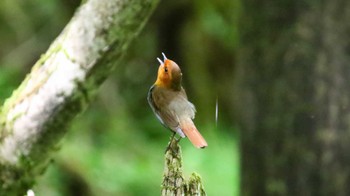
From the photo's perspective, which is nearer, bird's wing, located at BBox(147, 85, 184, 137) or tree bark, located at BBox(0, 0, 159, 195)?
bird's wing, located at BBox(147, 85, 184, 137)

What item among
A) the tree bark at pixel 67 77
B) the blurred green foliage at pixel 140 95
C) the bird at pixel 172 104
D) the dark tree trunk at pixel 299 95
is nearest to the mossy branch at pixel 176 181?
the bird at pixel 172 104

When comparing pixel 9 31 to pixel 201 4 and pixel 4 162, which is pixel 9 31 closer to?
pixel 201 4

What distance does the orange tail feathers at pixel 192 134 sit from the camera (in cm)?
129

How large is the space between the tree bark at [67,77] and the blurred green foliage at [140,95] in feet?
10.4

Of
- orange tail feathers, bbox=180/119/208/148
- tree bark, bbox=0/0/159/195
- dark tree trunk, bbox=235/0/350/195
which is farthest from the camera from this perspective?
dark tree trunk, bbox=235/0/350/195

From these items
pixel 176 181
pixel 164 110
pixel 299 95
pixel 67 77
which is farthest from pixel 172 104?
pixel 299 95

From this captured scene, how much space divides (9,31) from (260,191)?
330 centimetres

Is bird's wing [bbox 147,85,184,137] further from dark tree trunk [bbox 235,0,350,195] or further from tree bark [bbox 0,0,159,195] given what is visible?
dark tree trunk [bbox 235,0,350,195]

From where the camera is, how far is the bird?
1312 mm

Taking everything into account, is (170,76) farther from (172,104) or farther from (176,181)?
(176,181)

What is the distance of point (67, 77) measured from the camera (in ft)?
5.66

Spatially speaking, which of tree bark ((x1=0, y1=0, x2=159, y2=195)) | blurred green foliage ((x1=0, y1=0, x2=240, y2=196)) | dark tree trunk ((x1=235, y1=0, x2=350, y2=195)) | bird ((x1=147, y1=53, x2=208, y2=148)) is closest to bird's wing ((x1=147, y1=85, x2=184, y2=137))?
bird ((x1=147, y1=53, x2=208, y2=148))

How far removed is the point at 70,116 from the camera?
1.75m

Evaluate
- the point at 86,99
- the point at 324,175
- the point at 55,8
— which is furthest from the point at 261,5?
the point at 55,8
